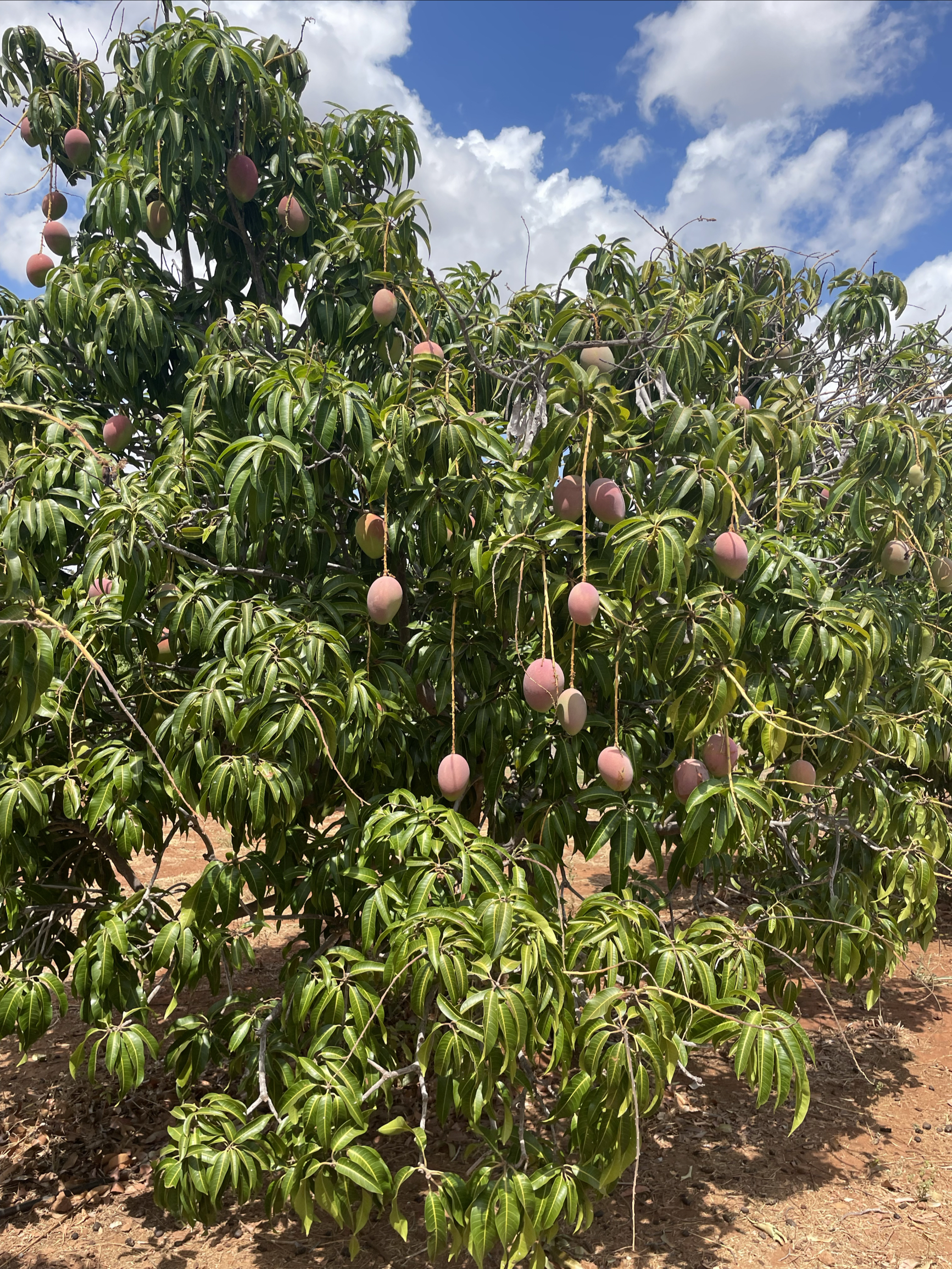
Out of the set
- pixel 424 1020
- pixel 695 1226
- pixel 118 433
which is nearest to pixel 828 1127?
pixel 695 1226

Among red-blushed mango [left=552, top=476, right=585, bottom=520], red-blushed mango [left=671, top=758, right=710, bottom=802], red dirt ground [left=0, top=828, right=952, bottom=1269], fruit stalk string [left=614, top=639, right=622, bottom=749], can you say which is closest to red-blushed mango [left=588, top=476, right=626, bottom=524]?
red-blushed mango [left=552, top=476, right=585, bottom=520]

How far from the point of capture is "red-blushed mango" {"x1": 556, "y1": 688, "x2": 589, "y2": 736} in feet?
7.45

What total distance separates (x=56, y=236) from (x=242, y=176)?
44.6 inches

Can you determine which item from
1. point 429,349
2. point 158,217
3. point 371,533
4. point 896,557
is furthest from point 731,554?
point 158,217

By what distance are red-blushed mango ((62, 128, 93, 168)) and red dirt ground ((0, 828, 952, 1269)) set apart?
4085 millimetres

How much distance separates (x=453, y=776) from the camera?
237 centimetres

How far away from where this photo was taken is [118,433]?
324 centimetres

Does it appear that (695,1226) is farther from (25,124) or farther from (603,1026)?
(25,124)

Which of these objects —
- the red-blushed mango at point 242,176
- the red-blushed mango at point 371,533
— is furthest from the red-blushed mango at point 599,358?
the red-blushed mango at point 242,176

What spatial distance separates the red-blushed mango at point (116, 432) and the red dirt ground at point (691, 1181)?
276 centimetres

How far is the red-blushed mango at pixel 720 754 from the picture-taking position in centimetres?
233

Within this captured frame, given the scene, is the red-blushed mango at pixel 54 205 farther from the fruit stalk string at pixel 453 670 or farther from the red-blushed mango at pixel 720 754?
the red-blushed mango at pixel 720 754

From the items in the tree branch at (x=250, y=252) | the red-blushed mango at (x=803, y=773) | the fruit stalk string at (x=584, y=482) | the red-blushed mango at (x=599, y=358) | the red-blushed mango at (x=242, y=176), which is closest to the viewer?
the fruit stalk string at (x=584, y=482)

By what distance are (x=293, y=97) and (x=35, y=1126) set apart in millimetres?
4413
